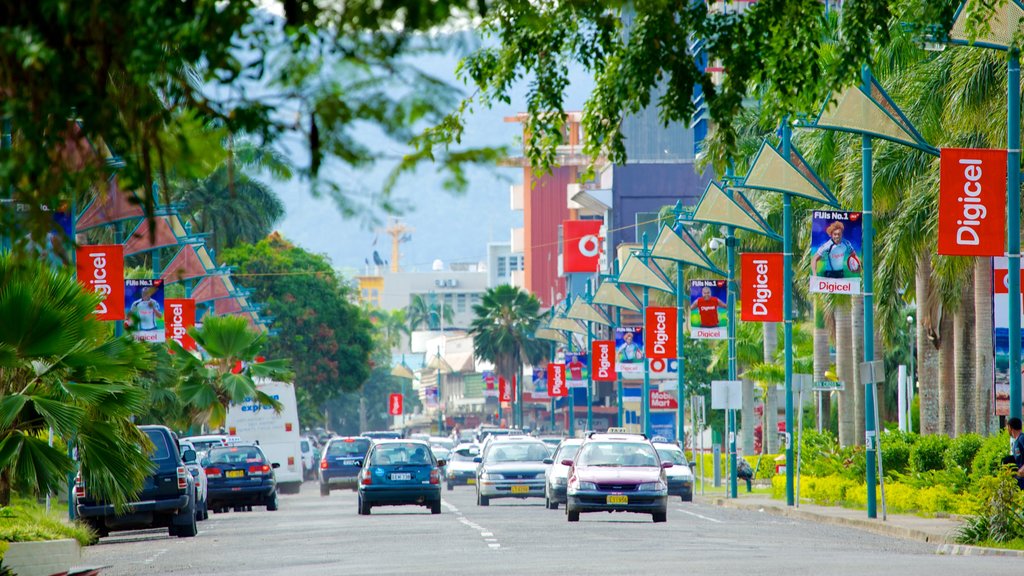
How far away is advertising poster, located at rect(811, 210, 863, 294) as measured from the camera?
3050 centimetres

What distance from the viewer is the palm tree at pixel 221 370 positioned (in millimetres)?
49656

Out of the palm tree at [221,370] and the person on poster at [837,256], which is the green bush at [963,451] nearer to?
the person on poster at [837,256]

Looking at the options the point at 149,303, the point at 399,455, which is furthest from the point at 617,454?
the point at 149,303

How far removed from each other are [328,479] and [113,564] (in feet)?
92.4

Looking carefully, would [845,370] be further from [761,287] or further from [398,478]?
[398,478]

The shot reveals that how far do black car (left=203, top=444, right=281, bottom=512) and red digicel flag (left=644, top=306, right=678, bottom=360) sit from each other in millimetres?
17474

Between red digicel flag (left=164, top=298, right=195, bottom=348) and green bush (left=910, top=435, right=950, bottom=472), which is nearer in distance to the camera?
green bush (left=910, top=435, right=950, bottom=472)

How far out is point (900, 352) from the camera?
267 ft

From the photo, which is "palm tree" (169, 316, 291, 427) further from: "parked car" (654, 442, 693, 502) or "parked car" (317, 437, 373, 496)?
"parked car" (654, 442, 693, 502)

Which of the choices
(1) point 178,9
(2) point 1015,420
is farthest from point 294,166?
(2) point 1015,420

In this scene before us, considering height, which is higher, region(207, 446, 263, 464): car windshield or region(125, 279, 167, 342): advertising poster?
region(125, 279, 167, 342): advertising poster

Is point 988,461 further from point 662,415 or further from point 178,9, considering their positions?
point 662,415

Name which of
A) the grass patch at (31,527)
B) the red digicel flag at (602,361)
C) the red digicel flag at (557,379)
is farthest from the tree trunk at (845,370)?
the red digicel flag at (557,379)

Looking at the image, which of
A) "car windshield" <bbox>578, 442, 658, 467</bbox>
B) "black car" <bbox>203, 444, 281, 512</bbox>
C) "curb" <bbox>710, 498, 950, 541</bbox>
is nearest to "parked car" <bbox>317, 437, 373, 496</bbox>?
"black car" <bbox>203, 444, 281, 512</bbox>
